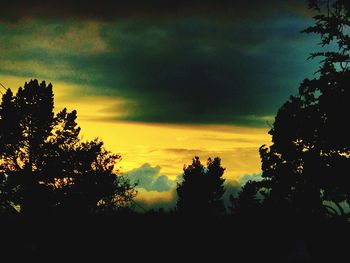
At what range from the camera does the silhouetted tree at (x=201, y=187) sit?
66125mm

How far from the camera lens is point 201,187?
222 feet

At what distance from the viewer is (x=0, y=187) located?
132 ft

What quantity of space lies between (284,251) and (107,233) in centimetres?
948

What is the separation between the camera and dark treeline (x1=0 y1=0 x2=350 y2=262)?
82.2 feet

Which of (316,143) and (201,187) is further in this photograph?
(201,187)

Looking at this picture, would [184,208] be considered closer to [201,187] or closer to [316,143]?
[316,143]

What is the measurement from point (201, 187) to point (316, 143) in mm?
34258

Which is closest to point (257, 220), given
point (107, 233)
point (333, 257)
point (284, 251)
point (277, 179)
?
point (284, 251)

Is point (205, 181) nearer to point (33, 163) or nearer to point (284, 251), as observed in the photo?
point (33, 163)

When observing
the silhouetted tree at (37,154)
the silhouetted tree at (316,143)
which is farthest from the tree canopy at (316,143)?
the silhouetted tree at (37,154)

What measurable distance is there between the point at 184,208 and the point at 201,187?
98.2 feet

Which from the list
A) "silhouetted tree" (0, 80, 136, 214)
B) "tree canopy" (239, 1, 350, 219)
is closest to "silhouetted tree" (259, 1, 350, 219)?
"tree canopy" (239, 1, 350, 219)

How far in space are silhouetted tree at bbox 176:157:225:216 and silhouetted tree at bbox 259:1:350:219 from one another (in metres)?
24.4

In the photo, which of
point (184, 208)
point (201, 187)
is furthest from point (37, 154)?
point (201, 187)
